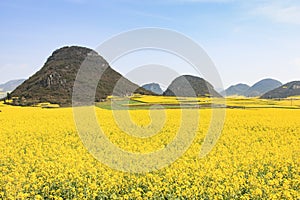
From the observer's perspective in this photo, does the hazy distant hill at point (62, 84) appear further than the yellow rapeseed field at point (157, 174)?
Yes

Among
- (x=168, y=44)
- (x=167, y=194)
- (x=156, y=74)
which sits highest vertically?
(x=168, y=44)

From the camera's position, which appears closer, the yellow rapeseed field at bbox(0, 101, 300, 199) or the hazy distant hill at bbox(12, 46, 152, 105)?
the yellow rapeseed field at bbox(0, 101, 300, 199)

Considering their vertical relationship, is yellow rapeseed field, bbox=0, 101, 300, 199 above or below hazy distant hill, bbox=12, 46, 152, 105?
below

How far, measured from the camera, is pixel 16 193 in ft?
25.8

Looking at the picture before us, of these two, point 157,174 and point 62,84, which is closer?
point 157,174

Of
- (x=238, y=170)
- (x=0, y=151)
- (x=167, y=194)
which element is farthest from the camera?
(x=0, y=151)

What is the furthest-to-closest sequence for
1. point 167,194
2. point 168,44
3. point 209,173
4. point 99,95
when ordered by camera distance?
point 99,95 → point 168,44 → point 209,173 → point 167,194

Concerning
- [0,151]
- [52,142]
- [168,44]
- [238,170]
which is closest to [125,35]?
[168,44]

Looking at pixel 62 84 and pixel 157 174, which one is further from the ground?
pixel 62 84

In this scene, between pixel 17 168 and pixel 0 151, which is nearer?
pixel 17 168

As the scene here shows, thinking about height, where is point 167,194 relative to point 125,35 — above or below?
below

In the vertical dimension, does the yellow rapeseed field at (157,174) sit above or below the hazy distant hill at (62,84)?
below

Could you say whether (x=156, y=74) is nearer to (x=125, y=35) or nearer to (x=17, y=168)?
(x=125, y=35)

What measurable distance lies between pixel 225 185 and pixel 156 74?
328 inches
